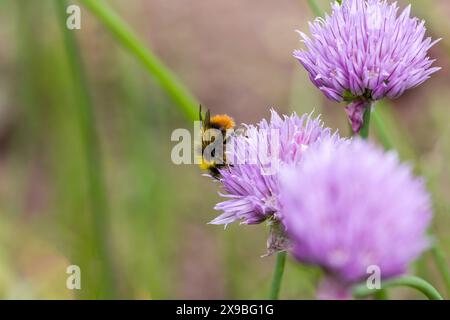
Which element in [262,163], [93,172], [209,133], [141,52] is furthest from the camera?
[93,172]

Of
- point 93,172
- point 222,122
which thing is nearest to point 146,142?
point 93,172

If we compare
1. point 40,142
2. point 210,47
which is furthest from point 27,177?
point 210,47

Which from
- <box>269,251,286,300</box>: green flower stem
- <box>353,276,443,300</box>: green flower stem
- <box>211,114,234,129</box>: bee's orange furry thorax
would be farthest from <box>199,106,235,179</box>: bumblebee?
<box>353,276,443,300</box>: green flower stem

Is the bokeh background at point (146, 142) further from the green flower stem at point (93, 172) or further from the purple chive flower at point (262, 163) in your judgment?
the purple chive flower at point (262, 163)

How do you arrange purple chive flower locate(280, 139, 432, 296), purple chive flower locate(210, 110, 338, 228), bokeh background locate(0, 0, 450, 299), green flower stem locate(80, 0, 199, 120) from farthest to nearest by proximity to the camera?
bokeh background locate(0, 0, 450, 299) < green flower stem locate(80, 0, 199, 120) < purple chive flower locate(210, 110, 338, 228) < purple chive flower locate(280, 139, 432, 296)

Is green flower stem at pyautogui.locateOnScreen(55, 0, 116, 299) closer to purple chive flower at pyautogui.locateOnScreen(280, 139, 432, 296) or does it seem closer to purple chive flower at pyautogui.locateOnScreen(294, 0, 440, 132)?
purple chive flower at pyautogui.locateOnScreen(294, 0, 440, 132)

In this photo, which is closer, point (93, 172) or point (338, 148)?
point (338, 148)

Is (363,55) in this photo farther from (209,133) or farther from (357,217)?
(357,217)
